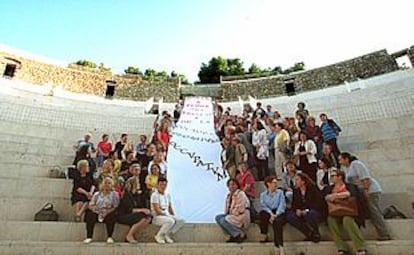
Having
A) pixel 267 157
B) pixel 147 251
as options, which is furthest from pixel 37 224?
pixel 267 157

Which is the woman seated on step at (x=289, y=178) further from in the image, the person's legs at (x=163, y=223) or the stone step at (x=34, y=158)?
the stone step at (x=34, y=158)

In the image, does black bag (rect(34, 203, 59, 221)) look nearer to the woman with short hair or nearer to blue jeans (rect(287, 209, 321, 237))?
blue jeans (rect(287, 209, 321, 237))

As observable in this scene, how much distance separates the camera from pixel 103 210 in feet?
16.7

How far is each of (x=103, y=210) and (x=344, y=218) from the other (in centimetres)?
322

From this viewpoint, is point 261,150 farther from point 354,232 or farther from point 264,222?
point 354,232

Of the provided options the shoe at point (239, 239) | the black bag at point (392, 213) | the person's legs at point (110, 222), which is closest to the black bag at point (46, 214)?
the person's legs at point (110, 222)

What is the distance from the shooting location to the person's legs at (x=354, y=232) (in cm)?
439

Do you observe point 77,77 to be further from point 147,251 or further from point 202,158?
point 147,251

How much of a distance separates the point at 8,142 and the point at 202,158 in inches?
167

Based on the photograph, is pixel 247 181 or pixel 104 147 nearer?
pixel 247 181

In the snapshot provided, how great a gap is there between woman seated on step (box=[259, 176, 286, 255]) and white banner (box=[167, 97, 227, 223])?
37.4 inches

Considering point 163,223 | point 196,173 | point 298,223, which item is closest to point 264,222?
point 298,223

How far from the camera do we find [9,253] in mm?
4539

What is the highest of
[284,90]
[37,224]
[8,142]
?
[284,90]
